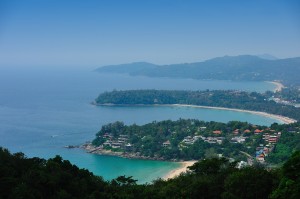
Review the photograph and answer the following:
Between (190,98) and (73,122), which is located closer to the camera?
(73,122)

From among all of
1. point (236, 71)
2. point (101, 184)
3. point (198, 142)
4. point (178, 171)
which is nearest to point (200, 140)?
point (198, 142)

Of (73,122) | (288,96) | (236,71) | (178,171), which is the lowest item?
(178,171)

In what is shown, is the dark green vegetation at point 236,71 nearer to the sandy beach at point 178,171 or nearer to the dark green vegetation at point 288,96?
the dark green vegetation at point 288,96

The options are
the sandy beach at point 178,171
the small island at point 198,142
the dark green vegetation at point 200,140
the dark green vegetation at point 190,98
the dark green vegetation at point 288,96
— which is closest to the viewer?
the sandy beach at point 178,171

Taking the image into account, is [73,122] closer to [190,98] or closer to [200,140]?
[200,140]

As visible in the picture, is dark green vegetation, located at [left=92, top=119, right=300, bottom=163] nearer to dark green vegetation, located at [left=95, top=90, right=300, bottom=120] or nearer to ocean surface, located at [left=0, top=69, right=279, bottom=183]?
ocean surface, located at [left=0, top=69, right=279, bottom=183]

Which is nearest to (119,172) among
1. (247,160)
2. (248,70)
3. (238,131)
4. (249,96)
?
(247,160)

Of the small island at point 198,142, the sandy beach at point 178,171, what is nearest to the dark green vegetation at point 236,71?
the small island at point 198,142

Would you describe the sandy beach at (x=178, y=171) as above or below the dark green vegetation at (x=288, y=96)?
below

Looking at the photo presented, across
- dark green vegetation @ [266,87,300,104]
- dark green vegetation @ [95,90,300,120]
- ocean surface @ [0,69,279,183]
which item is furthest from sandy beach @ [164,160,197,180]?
dark green vegetation @ [266,87,300,104]

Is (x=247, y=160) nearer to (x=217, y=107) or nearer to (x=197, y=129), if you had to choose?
(x=197, y=129)
